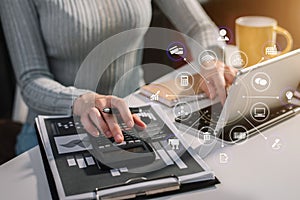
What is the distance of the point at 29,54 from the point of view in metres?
1.06

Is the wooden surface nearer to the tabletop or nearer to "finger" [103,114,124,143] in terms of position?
the tabletop

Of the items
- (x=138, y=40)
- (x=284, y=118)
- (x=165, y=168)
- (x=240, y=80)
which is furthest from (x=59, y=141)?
(x=138, y=40)

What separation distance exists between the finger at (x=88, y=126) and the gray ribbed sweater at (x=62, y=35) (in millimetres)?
150

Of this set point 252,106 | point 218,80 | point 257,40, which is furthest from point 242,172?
point 257,40

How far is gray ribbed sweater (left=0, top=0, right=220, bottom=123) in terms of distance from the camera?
103cm

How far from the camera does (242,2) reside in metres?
1.52

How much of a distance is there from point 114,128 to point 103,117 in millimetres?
45

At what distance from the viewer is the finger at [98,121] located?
78 centimetres

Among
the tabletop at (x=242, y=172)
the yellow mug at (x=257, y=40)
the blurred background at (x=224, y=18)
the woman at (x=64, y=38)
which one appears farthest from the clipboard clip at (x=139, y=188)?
the blurred background at (x=224, y=18)

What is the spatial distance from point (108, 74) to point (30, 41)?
0.22m

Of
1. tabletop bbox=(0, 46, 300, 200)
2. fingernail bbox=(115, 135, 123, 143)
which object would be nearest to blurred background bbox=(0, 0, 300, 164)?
tabletop bbox=(0, 46, 300, 200)

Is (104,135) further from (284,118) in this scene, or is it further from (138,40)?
(138,40)

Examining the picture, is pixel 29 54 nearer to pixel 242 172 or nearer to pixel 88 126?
pixel 88 126

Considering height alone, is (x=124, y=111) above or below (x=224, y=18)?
below
